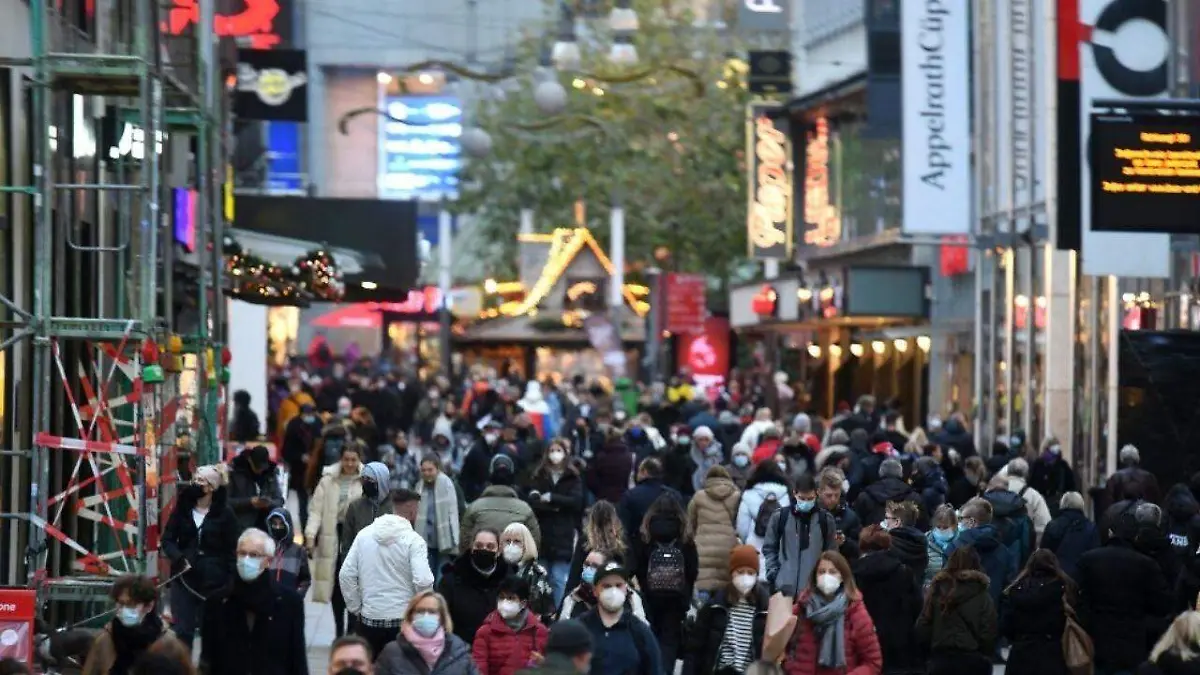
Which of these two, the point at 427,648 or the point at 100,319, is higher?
the point at 100,319

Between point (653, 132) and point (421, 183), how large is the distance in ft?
63.5

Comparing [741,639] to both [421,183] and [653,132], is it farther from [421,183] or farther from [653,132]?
[421,183]

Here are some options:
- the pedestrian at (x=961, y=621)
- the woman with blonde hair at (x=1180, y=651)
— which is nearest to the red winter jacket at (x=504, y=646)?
the pedestrian at (x=961, y=621)

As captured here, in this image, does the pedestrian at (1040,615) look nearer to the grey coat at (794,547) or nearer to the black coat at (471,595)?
the grey coat at (794,547)

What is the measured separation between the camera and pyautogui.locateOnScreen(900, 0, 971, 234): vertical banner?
35.3 metres

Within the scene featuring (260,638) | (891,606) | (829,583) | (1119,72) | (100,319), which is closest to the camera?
(260,638)

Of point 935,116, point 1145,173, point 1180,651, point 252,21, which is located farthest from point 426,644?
point 935,116

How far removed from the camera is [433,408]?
43.9 metres

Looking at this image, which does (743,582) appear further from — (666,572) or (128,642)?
(128,642)

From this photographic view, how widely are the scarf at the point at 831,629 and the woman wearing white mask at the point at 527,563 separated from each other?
1635 mm

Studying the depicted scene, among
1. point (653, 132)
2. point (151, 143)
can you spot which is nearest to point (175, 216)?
point (151, 143)

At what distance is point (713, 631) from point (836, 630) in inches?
30.4

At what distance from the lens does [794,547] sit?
17656 mm

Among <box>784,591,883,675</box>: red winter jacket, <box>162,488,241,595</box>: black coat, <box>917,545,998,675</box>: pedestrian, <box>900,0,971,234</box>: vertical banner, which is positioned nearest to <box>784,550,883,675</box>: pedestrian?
<box>784,591,883,675</box>: red winter jacket
